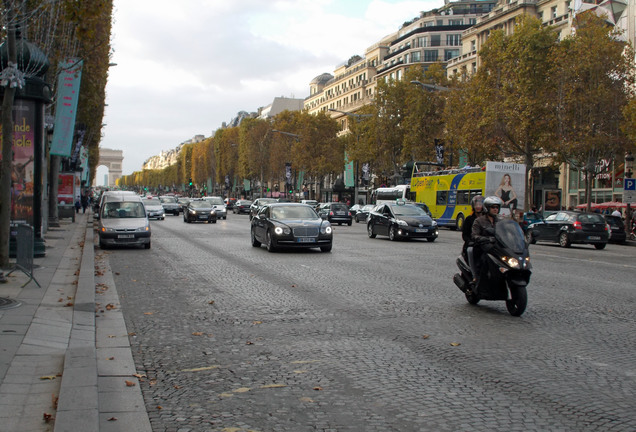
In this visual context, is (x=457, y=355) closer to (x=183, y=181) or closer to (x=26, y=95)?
(x=26, y=95)

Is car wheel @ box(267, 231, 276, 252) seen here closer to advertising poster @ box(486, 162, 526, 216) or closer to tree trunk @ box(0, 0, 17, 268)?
tree trunk @ box(0, 0, 17, 268)

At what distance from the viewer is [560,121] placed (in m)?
38.2

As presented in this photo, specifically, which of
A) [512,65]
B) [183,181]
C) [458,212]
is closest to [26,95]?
[458,212]

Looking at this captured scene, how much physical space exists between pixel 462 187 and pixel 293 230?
2287 cm

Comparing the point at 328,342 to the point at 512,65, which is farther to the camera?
the point at 512,65

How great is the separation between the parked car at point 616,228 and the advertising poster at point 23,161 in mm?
25562

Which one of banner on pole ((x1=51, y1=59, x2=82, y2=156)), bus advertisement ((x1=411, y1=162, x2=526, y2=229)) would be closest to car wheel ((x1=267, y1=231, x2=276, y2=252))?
banner on pole ((x1=51, y1=59, x2=82, y2=156))

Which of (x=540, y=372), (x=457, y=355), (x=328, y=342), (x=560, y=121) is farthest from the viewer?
(x=560, y=121)

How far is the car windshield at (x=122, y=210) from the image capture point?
73.6ft

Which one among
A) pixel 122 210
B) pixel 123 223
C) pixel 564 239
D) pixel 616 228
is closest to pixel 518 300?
pixel 123 223

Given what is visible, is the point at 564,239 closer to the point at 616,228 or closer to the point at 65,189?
the point at 616,228

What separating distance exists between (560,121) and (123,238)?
86.5 ft

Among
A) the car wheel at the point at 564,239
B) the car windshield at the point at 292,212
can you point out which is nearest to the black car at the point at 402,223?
the car wheel at the point at 564,239

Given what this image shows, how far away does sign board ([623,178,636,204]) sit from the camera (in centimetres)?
3073
